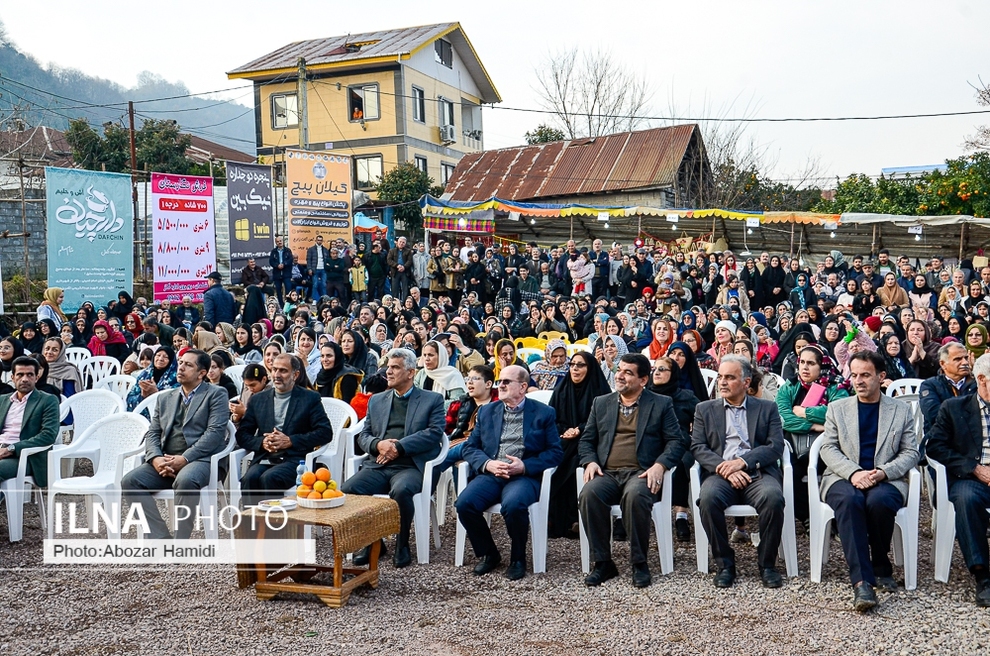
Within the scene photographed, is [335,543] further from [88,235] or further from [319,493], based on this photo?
[88,235]

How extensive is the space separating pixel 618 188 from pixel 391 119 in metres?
8.28

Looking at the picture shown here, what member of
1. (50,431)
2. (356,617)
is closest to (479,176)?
(50,431)

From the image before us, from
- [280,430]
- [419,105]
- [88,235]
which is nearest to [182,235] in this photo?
[88,235]

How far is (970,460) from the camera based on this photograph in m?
4.49

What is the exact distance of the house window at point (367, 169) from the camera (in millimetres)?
29156

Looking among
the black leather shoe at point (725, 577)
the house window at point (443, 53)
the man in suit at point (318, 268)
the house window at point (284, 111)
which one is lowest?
the black leather shoe at point (725, 577)

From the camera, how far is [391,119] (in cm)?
2886

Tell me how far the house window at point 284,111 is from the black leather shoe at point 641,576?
2704cm

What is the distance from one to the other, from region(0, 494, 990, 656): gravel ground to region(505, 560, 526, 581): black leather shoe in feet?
0.18

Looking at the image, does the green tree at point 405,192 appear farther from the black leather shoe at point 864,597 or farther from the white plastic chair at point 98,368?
the black leather shoe at point 864,597

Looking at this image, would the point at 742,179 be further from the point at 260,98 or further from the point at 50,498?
the point at 50,498

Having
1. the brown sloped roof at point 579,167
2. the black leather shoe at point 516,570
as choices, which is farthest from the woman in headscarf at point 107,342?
the brown sloped roof at point 579,167

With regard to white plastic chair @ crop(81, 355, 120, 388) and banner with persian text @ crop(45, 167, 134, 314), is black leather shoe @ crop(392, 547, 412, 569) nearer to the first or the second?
white plastic chair @ crop(81, 355, 120, 388)

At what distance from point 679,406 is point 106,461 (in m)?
3.71
